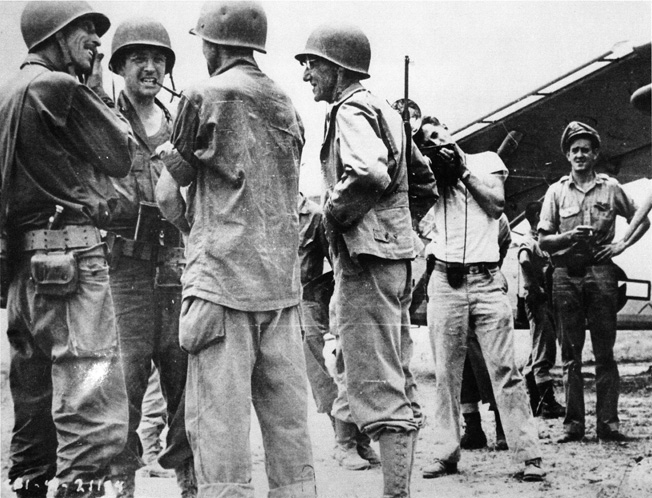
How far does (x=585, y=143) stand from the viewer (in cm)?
555

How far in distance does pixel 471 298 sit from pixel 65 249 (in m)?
2.39

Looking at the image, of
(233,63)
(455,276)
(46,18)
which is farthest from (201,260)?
(455,276)

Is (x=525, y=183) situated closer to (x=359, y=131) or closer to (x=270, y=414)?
(x=359, y=131)

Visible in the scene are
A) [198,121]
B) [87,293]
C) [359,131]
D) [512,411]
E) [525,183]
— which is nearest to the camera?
[198,121]

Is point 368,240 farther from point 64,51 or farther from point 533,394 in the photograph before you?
point 533,394

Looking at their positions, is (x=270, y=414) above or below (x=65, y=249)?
below

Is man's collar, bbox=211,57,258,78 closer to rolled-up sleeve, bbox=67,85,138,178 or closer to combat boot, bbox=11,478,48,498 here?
rolled-up sleeve, bbox=67,85,138,178

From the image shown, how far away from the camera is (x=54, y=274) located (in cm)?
324

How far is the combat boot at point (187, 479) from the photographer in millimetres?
3770

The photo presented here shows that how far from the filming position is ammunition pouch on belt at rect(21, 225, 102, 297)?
3248mm

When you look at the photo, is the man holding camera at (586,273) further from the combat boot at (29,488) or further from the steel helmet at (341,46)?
the combat boot at (29,488)

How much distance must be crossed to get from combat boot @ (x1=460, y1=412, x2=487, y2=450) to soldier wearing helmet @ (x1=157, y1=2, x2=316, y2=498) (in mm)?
2491

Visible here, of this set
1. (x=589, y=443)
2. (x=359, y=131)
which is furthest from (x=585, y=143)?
(x=359, y=131)

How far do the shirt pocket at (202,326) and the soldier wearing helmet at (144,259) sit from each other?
913 millimetres
